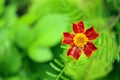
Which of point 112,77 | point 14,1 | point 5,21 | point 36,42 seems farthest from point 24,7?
point 112,77

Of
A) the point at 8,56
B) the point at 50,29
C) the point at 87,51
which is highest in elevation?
the point at 87,51

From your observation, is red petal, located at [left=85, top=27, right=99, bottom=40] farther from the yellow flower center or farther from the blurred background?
the blurred background

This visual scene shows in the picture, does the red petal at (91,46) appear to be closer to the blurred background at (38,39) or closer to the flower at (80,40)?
the flower at (80,40)

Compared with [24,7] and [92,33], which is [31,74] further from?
[92,33]

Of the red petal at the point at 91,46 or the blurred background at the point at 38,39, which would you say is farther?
the blurred background at the point at 38,39

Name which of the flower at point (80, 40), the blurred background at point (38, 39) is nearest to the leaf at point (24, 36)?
the blurred background at point (38, 39)

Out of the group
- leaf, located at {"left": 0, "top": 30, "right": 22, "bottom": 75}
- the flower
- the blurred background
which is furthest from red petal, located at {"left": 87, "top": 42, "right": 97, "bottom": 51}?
leaf, located at {"left": 0, "top": 30, "right": 22, "bottom": 75}

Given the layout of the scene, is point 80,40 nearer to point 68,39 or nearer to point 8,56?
point 68,39

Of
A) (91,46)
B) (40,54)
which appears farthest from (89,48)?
(40,54)
